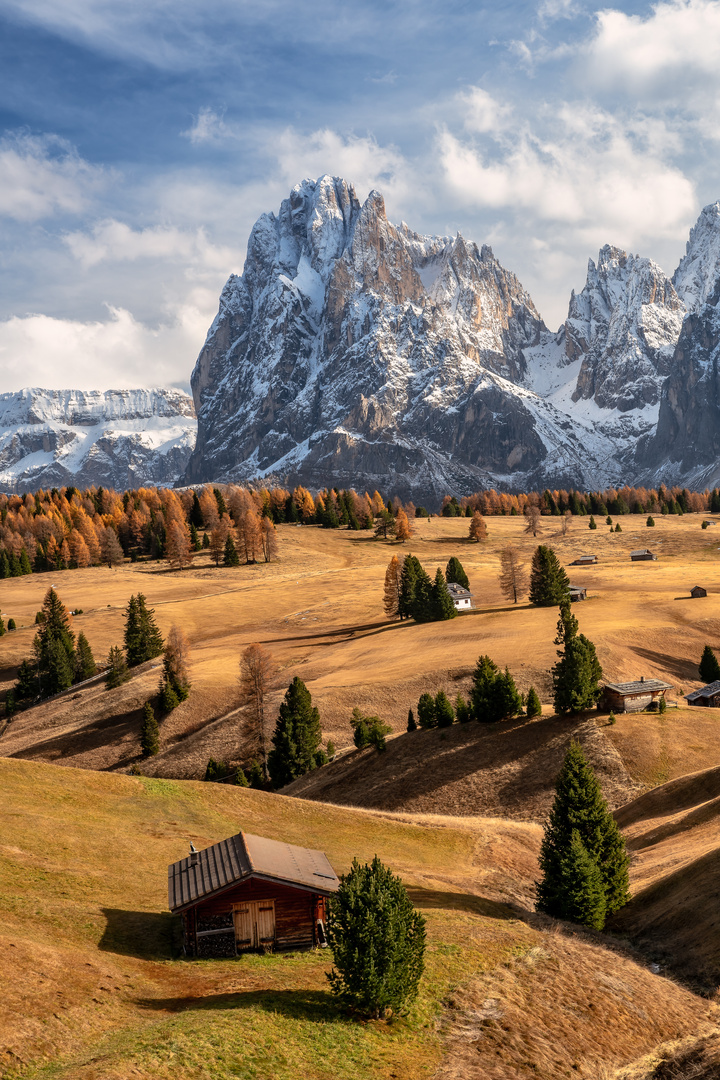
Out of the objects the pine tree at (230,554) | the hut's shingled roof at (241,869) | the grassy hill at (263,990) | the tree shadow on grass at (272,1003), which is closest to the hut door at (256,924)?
the grassy hill at (263,990)

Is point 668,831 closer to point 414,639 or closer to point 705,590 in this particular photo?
point 414,639

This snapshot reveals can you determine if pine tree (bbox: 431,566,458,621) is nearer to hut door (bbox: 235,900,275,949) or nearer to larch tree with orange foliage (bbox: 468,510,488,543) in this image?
larch tree with orange foliage (bbox: 468,510,488,543)

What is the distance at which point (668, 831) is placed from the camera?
40.9 metres

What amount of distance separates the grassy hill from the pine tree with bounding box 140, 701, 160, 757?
34.3m

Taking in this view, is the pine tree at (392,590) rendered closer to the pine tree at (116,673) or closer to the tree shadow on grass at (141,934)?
the pine tree at (116,673)

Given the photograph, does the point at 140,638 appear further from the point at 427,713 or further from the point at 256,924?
the point at 256,924

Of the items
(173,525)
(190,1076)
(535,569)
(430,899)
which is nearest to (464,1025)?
(190,1076)

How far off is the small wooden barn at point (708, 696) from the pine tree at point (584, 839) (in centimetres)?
3446

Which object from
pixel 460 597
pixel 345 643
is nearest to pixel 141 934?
pixel 345 643

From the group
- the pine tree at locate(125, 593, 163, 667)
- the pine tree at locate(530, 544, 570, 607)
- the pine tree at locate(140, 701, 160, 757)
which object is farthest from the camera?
the pine tree at locate(530, 544, 570, 607)

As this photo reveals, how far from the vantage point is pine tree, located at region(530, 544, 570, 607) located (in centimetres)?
10094

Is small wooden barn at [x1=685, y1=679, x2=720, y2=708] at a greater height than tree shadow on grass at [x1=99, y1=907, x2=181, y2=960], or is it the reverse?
tree shadow on grass at [x1=99, y1=907, x2=181, y2=960]

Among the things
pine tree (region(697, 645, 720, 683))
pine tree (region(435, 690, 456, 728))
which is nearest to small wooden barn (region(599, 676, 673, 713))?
pine tree (region(697, 645, 720, 683))

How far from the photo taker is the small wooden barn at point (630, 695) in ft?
193
